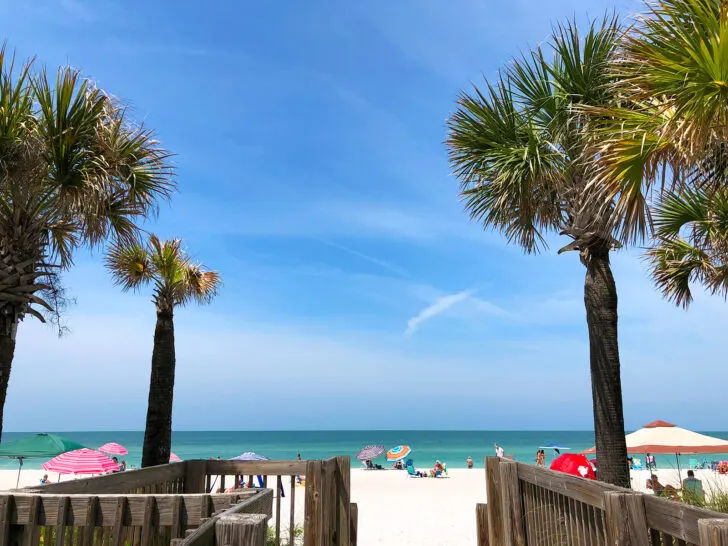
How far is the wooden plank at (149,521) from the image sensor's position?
10.8ft

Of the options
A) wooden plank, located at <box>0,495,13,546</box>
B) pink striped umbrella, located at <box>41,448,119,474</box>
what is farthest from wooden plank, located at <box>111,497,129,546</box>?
pink striped umbrella, located at <box>41,448,119,474</box>

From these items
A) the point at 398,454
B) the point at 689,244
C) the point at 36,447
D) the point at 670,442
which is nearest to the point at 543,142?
the point at 689,244

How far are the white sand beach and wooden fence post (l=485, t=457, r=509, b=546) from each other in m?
4.47

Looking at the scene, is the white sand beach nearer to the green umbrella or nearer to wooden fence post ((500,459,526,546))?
wooden fence post ((500,459,526,546))

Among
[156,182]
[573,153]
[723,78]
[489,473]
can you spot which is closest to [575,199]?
[573,153]

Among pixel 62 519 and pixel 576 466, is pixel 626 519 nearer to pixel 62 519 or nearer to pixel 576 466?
pixel 62 519

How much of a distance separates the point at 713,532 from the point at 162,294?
9873 millimetres

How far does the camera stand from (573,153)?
8.09m

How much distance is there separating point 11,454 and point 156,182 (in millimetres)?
14647

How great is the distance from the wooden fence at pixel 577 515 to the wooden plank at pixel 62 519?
2.90m

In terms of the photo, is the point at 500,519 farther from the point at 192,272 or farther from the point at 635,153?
the point at 192,272

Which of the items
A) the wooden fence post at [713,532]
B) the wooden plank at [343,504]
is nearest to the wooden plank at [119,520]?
the wooden fence post at [713,532]

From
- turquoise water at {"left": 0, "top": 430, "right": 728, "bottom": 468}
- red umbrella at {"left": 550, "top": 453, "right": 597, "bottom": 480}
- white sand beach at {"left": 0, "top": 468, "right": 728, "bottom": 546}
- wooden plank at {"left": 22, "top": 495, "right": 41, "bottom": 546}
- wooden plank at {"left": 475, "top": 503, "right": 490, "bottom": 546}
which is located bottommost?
turquoise water at {"left": 0, "top": 430, "right": 728, "bottom": 468}

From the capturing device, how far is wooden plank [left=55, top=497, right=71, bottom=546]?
10.9ft
